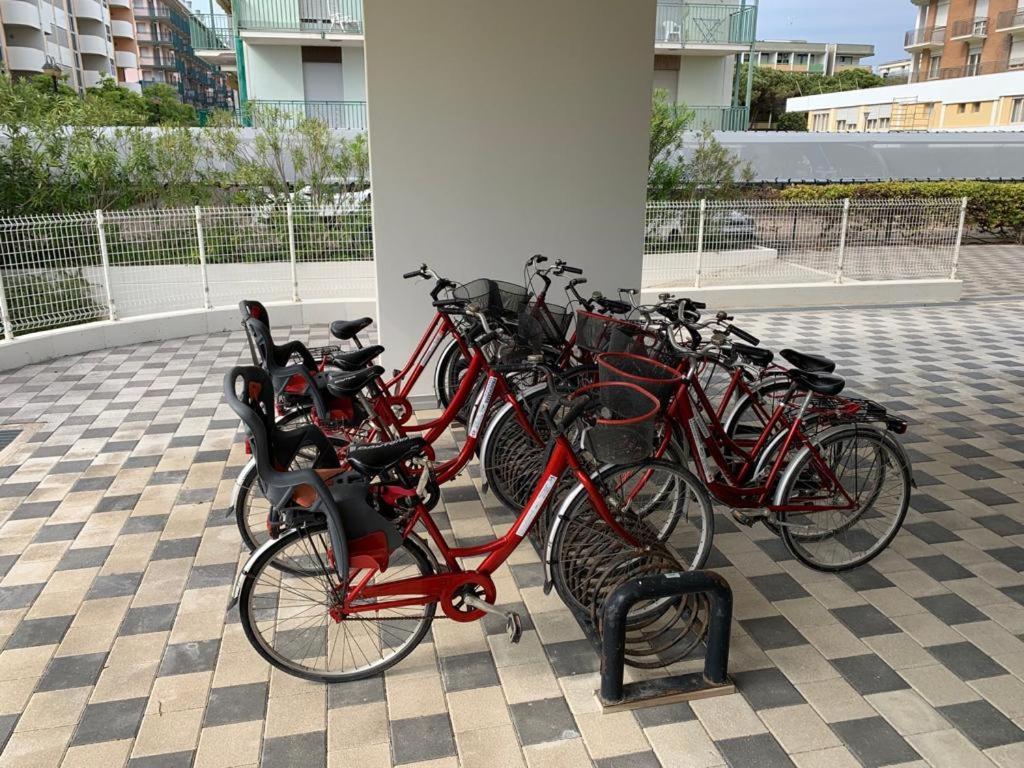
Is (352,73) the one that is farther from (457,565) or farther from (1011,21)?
(1011,21)

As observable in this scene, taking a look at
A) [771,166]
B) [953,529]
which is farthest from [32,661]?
[771,166]

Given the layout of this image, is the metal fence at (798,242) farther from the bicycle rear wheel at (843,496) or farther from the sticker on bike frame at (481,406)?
→ the bicycle rear wheel at (843,496)

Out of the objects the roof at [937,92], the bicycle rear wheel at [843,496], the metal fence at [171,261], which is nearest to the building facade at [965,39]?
the roof at [937,92]

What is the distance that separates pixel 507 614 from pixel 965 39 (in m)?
38.5

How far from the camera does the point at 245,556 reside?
3.45 meters

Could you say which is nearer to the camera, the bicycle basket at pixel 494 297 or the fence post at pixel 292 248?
the bicycle basket at pixel 494 297

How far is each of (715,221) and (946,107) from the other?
19.6m

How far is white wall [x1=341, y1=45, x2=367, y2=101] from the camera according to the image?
57.0 feet

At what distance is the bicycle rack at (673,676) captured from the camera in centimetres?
242

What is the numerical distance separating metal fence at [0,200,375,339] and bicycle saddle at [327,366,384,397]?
4.24 metres

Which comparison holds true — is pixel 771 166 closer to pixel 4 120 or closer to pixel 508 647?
pixel 4 120

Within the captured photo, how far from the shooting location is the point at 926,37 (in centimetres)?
3547

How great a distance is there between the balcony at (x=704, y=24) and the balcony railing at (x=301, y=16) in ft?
22.8

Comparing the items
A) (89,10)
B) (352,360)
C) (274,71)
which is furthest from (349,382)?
(89,10)
